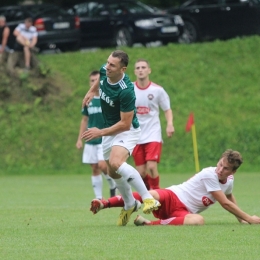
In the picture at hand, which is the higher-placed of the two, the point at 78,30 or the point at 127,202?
the point at 78,30

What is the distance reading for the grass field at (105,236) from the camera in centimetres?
797

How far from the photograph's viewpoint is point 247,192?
1661cm

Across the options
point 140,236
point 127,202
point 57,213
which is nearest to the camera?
point 140,236

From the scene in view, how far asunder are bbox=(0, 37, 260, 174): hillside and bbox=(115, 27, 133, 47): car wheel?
0.90 metres

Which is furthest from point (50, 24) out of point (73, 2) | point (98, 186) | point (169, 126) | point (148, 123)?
point (169, 126)

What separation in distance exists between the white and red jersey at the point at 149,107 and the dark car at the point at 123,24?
16.4 meters

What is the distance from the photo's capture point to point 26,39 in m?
27.9

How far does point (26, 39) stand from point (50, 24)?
9.42 feet

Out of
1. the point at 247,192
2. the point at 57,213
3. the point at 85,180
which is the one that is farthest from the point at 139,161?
the point at 85,180

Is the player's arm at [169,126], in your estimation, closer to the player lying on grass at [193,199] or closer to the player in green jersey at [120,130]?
the player lying on grass at [193,199]

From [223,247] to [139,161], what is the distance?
572 cm

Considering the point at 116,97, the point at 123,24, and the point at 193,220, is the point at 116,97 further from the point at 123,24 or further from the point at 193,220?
the point at 123,24

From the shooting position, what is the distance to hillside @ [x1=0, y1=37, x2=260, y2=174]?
2422 centimetres

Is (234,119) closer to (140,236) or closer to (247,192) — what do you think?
(247,192)
